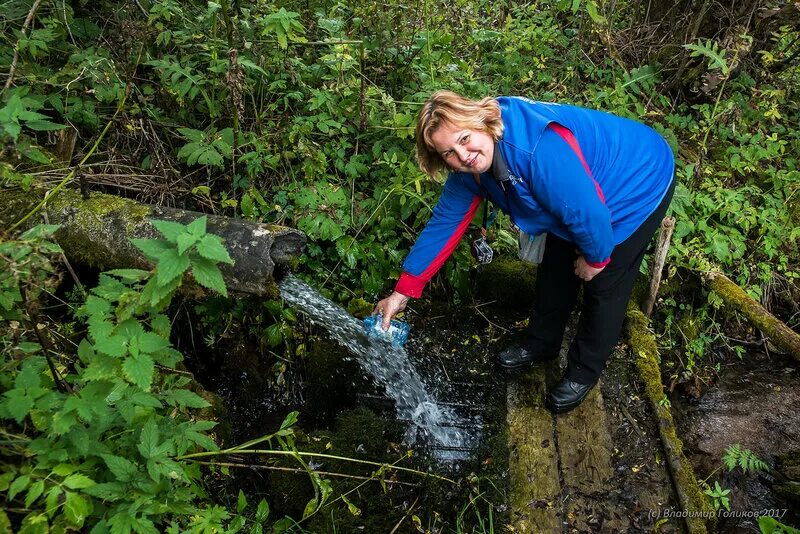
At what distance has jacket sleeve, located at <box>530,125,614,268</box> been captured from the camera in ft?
7.23

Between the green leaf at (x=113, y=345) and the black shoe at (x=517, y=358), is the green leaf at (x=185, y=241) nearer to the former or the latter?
the green leaf at (x=113, y=345)

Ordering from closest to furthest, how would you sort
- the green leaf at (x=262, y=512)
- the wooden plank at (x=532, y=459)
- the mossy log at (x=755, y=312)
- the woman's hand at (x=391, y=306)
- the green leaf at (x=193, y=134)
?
the green leaf at (x=262, y=512) → the wooden plank at (x=532, y=459) → the woman's hand at (x=391, y=306) → the mossy log at (x=755, y=312) → the green leaf at (x=193, y=134)

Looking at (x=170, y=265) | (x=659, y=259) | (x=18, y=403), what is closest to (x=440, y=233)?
(x=170, y=265)

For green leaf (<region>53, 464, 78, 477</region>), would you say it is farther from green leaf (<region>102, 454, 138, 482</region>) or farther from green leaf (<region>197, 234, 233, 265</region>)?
green leaf (<region>197, 234, 233, 265</region>)

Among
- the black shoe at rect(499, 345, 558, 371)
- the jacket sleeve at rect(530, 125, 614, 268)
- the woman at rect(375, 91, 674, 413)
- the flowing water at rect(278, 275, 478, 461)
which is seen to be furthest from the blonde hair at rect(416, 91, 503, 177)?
the black shoe at rect(499, 345, 558, 371)

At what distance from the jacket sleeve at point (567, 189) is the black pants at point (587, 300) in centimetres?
48

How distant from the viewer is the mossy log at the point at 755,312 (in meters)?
3.31

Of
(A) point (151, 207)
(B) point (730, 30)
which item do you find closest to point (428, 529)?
(A) point (151, 207)

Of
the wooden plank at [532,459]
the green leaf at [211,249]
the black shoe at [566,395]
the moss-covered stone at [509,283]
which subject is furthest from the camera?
the moss-covered stone at [509,283]

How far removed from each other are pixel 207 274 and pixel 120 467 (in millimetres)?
770

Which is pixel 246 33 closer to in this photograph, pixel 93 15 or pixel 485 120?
pixel 93 15

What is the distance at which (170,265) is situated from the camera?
189 centimetres

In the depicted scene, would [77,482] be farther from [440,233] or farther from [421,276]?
[440,233]

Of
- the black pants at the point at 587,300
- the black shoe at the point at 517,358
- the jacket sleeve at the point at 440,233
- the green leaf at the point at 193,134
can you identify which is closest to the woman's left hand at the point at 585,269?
the black pants at the point at 587,300
